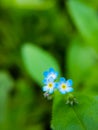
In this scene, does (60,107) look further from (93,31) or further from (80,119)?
(93,31)

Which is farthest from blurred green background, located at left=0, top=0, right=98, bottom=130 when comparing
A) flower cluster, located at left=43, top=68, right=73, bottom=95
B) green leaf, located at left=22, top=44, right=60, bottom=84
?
flower cluster, located at left=43, top=68, right=73, bottom=95

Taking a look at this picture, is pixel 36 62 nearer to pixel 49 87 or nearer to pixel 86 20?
pixel 86 20

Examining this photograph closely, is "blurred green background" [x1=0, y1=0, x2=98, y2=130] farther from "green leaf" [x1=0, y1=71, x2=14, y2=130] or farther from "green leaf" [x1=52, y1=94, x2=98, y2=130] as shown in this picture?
"green leaf" [x1=52, y1=94, x2=98, y2=130]

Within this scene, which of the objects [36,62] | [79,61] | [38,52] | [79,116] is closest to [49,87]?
[79,116]

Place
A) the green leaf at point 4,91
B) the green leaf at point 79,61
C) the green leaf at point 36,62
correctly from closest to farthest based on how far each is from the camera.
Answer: the green leaf at point 36,62 < the green leaf at point 4,91 < the green leaf at point 79,61

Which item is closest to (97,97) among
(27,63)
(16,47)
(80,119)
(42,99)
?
(80,119)

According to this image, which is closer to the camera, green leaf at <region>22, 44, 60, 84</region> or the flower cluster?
the flower cluster

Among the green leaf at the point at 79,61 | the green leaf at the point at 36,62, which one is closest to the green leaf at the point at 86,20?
the green leaf at the point at 79,61

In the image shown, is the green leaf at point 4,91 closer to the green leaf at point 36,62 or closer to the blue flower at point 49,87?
the green leaf at point 36,62
